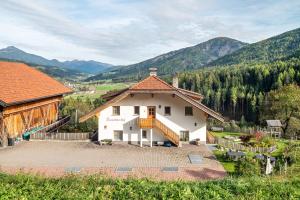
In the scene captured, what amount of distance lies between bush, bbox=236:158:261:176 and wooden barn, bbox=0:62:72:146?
59.8ft

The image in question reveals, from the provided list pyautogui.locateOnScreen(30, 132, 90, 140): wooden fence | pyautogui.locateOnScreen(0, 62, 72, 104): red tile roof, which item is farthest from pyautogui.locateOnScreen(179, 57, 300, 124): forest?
pyautogui.locateOnScreen(30, 132, 90, 140): wooden fence

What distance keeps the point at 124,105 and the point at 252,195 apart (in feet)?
65.2

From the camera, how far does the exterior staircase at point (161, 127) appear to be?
29500 millimetres

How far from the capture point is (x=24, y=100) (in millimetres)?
29625

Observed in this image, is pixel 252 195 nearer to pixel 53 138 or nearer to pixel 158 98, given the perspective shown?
pixel 158 98

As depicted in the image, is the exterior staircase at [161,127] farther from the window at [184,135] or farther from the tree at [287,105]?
the tree at [287,105]

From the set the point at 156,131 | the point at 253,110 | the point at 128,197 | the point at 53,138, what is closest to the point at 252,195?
the point at 128,197

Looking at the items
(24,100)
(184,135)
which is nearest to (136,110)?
(184,135)

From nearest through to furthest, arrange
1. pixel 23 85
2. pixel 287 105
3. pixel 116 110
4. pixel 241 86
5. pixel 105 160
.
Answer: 1. pixel 105 160
2. pixel 116 110
3. pixel 23 85
4. pixel 287 105
5. pixel 241 86

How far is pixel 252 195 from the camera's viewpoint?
12.2m

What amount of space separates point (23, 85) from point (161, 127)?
14269 mm

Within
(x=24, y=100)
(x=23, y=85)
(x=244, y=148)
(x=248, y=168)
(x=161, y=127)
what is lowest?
(x=248, y=168)

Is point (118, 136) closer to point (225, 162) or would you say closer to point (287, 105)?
point (225, 162)

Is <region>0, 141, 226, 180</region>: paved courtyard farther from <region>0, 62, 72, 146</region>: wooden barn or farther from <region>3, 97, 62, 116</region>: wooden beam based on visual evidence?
<region>3, 97, 62, 116</region>: wooden beam
